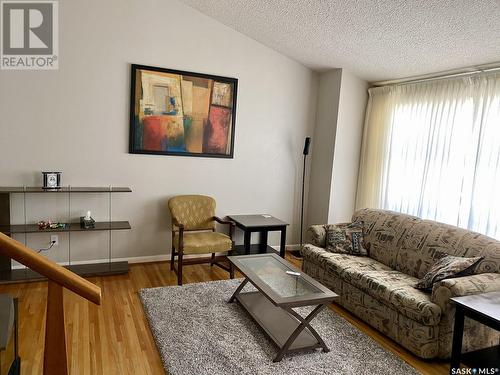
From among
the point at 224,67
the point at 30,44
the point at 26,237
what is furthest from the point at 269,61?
the point at 26,237

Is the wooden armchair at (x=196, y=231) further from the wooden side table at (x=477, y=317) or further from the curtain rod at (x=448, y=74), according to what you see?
the curtain rod at (x=448, y=74)

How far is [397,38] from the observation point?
134 inches

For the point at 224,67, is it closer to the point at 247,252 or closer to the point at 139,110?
the point at 139,110

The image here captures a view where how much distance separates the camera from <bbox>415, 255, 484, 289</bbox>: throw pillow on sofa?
2.75m

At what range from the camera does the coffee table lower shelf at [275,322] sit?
2689 millimetres

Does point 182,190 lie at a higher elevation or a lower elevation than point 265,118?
lower

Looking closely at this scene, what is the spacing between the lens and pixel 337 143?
15.5 ft

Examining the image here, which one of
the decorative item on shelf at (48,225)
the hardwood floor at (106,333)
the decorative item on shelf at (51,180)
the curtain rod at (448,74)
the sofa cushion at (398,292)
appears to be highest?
the curtain rod at (448,74)

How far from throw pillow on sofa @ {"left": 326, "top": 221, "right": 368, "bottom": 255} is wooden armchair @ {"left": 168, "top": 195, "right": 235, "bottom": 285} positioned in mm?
1084

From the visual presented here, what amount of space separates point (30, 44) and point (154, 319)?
9.78 ft

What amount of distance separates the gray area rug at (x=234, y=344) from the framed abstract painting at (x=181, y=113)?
176cm

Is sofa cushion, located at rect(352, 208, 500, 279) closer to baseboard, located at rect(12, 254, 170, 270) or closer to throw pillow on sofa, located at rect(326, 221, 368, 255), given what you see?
throw pillow on sofa, located at rect(326, 221, 368, 255)

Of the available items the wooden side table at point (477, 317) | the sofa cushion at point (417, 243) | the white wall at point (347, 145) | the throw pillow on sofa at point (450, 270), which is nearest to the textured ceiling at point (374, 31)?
the white wall at point (347, 145)

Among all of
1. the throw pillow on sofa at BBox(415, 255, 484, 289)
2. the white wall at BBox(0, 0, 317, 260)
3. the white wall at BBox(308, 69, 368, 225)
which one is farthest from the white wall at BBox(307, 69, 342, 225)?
the throw pillow on sofa at BBox(415, 255, 484, 289)
